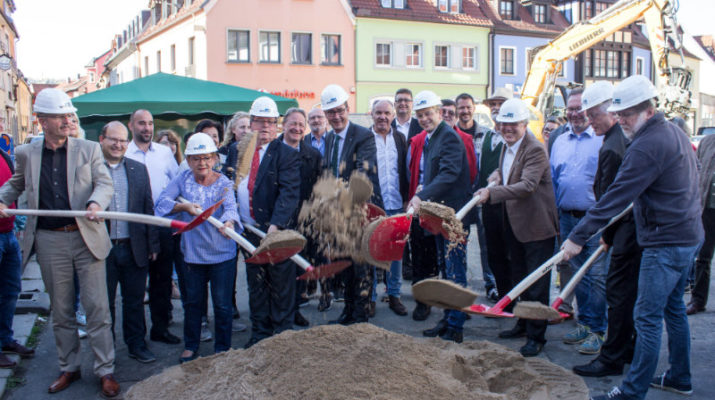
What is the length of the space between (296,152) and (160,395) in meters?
2.33

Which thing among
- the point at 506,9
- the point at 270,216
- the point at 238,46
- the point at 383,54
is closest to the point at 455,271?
the point at 270,216

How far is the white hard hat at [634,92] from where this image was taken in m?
3.95

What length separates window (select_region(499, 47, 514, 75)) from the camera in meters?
32.4

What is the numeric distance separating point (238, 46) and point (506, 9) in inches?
630

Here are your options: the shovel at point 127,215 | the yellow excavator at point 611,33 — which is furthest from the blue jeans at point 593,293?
the yellow excavator at point 611,33

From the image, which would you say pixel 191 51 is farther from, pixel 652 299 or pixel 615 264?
pixel 652 299

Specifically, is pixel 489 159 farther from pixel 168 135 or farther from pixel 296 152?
pixel 168 135

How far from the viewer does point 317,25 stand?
2803cm

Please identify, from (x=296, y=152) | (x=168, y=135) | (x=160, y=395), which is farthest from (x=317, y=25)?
(x=160, y=395)

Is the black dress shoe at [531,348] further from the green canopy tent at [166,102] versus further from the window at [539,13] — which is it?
the window at [539,13]

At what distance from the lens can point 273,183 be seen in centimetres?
534

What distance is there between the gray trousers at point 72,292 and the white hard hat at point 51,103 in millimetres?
899

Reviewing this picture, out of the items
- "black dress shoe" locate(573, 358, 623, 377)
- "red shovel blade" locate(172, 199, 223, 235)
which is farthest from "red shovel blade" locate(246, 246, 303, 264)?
"black dress shoe" locate(573, 358, 623, 377)

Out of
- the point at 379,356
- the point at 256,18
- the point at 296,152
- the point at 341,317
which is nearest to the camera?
the point at 379,356
